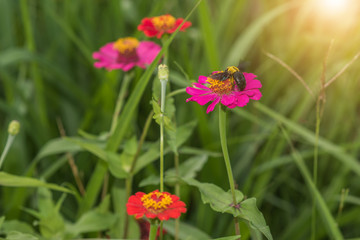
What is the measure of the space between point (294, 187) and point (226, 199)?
0.64 m

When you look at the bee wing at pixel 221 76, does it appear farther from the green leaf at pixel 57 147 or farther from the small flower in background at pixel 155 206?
the green leaf at pixel 57 147

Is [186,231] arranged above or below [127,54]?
below

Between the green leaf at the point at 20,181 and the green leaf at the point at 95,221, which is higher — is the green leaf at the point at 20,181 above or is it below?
above

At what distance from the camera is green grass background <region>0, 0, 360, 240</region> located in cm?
103

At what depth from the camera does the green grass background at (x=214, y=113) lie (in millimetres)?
1034

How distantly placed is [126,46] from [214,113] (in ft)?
1.22

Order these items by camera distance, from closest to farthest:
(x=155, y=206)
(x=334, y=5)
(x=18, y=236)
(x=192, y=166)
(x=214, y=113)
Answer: (x=155, y=206)
(x=18, y=236)
(x=192, y=166)
(x=214, y=113)
(x=334, y=5)

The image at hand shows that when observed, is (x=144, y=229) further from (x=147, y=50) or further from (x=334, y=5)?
(x=334, y=5)

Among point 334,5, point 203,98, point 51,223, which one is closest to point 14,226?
point 51,223

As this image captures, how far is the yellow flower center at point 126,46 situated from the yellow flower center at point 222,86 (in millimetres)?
357

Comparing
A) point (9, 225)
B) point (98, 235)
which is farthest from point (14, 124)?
point (98, 235)

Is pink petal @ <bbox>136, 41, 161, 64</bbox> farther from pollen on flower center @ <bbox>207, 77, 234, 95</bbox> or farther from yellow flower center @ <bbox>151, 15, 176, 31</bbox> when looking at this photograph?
pollen on flower center @ <bbox>207, 77, 234, 95</bbox>

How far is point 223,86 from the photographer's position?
1.86 feet

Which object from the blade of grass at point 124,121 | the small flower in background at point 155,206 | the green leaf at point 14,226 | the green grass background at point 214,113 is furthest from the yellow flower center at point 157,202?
the green grass background at point 214,113
